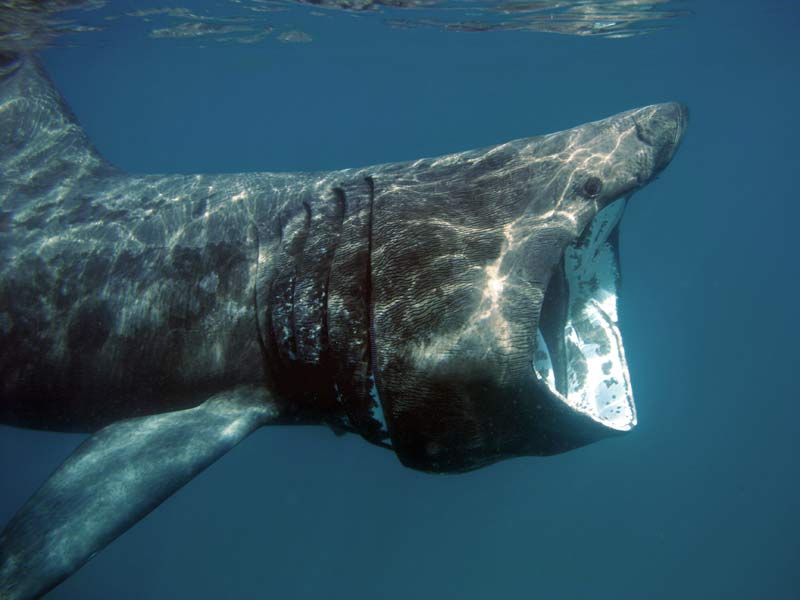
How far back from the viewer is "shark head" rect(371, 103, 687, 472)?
3025mm

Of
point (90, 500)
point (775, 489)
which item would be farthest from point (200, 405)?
point (775, 489)

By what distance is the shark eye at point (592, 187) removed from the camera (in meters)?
3.46

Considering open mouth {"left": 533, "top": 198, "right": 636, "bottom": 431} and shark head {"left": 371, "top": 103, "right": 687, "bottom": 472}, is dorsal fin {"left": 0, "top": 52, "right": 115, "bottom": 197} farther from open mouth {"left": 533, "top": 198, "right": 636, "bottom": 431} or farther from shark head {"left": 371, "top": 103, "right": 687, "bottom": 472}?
open mouth {"left": 533, "top": 198, "right": 636, "bottom": 431}

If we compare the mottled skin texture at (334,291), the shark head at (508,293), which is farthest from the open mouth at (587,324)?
the mottled skin texture at (334,291)

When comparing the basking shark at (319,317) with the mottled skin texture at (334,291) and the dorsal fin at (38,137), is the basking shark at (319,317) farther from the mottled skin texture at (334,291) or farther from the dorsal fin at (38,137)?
the dorsal fin at (38,137)

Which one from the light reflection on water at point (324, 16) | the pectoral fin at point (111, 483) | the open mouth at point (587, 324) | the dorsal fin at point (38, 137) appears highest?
the light reflection on water at point (324, 16)

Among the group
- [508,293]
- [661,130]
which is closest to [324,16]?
[661,130]

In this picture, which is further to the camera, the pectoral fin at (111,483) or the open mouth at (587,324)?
the open mouth at (587,324)

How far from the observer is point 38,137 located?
595 cm

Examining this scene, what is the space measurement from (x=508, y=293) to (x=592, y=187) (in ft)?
3.35

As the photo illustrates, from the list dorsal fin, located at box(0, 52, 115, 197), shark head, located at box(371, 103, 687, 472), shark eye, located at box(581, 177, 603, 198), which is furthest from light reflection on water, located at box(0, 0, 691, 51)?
shark eye, located at box(581, 177, 603, 198)

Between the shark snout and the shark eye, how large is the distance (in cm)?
45

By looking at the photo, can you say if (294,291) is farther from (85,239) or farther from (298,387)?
(85,239)

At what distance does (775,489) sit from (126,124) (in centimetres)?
7635
